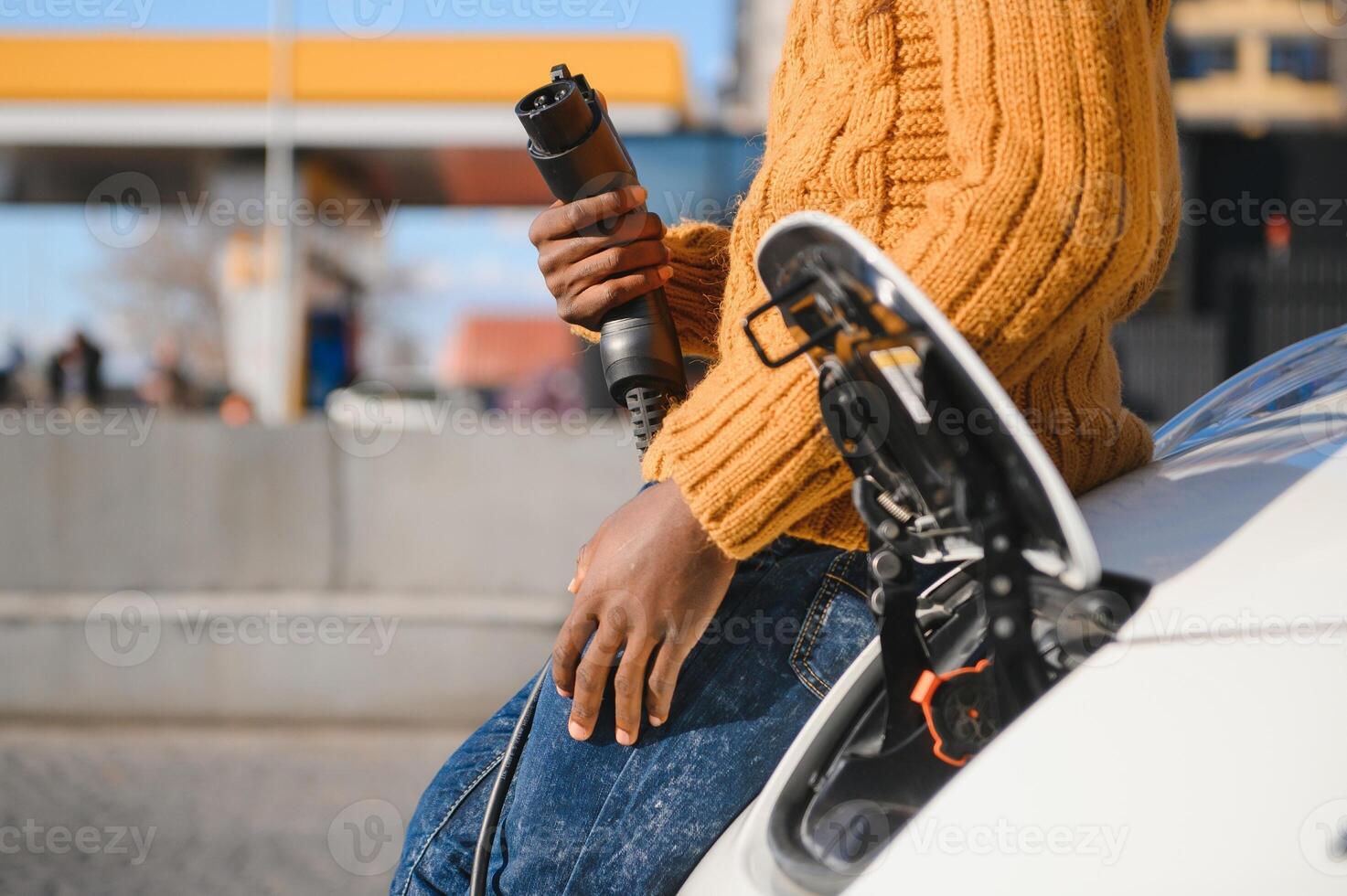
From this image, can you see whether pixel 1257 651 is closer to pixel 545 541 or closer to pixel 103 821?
pixel 103 821

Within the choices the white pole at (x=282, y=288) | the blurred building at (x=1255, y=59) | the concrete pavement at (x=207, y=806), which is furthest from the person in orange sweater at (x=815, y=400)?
the blurred building at (x=1255, y=59)

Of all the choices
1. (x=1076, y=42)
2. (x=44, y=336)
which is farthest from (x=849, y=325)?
(x=44, y=336)

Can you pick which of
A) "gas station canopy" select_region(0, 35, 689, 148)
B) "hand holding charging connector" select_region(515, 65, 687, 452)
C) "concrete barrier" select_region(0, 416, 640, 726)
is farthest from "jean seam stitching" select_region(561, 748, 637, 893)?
"gas station canopy" select_region(0, 35, 689, 148)

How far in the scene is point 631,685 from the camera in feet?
3.50

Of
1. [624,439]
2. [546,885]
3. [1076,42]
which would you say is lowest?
[624,439]

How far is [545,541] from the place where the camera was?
4.65m

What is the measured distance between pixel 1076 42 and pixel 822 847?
0.72 meters

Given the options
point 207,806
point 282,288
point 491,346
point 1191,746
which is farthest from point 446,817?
point 491,346

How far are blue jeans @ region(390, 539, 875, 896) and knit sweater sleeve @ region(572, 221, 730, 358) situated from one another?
0.43 meters

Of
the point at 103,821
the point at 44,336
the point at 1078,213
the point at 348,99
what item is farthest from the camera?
the point at 44,336

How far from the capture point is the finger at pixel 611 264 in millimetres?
1316

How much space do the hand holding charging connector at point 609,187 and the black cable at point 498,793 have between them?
0.33 m

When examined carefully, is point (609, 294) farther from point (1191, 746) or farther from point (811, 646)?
point (1191, 746)

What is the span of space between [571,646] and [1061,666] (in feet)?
1.55
